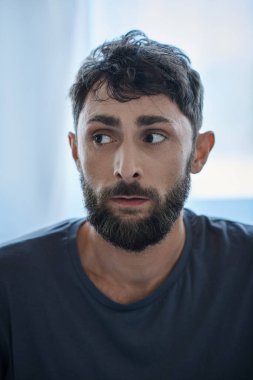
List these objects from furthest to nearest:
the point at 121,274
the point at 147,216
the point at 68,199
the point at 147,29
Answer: the point at 68,199 → the point at 147,29 → the point at 121,274 → the point at 147,216

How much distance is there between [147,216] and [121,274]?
0.19m

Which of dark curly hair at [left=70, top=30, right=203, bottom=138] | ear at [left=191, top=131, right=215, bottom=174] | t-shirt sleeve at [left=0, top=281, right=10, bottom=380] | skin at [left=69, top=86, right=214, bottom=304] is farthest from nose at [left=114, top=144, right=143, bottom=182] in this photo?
t-shirt sleeve at [left=0, top=281, right=10, bottom=380]

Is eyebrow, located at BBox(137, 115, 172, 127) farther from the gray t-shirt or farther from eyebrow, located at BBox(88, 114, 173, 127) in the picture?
the gray t-shirt

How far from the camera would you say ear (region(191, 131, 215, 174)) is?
3.26ft

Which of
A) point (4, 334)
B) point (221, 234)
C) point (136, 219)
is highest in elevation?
point (136, 219)

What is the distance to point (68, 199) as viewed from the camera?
1.29 metres

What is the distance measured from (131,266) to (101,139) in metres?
0.31

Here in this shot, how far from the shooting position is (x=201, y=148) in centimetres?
101

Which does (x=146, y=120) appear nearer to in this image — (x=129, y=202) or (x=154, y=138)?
(x=154, y=138)

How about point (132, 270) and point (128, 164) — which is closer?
point (128, 164)

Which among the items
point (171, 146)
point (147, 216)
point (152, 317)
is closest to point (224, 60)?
point (171, 146)

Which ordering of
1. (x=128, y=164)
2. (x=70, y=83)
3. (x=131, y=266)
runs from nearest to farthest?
1. (x=128, y=164)
2. (x=131, y=266)
3. (x=70, y=83)

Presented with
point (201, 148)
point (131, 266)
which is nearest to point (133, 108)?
point (201, 148)

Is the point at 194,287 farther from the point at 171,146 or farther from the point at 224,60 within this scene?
the point at 224,60
